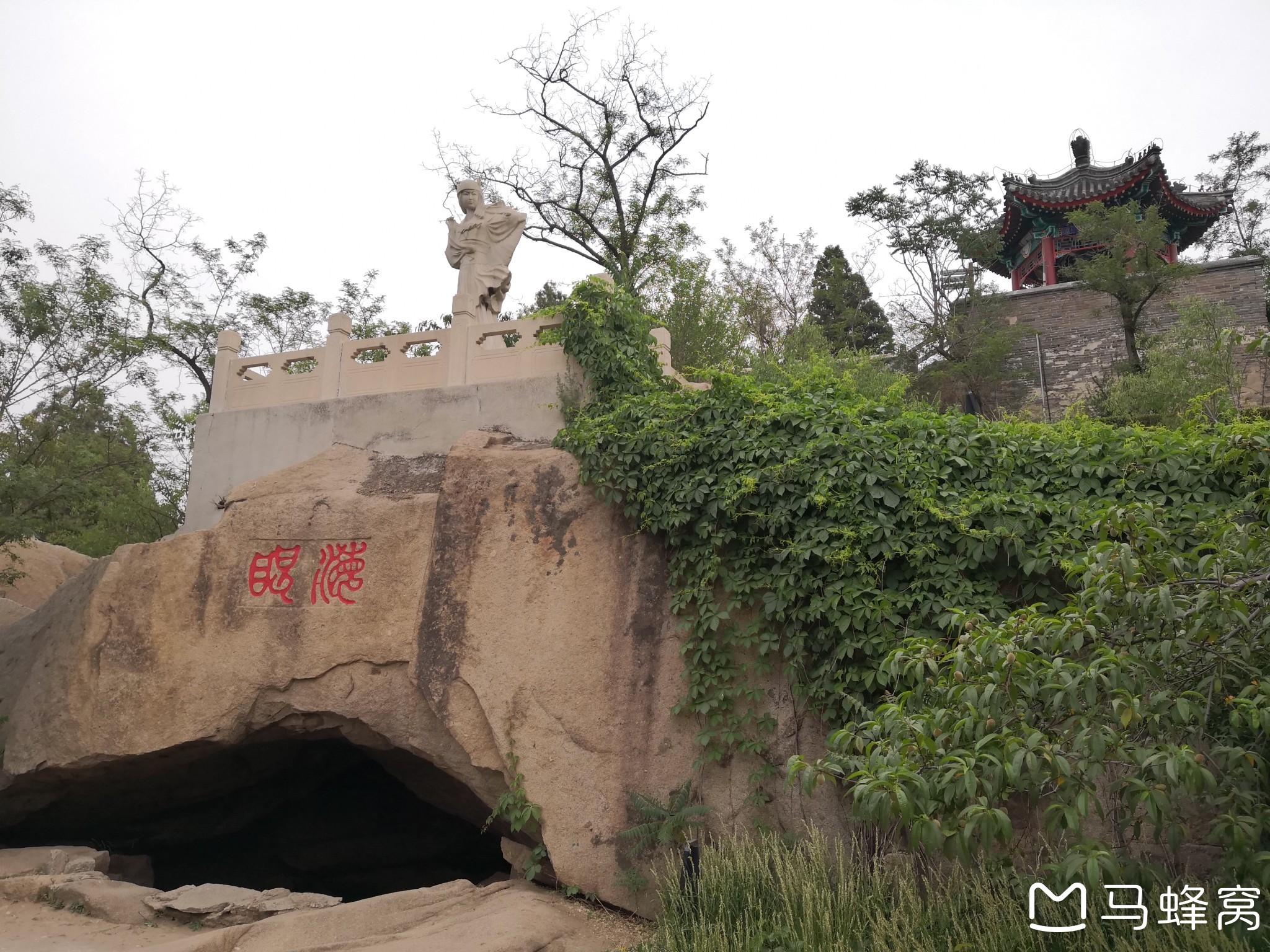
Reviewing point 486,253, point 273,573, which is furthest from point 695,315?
point 273,573

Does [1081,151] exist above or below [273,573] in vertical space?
above

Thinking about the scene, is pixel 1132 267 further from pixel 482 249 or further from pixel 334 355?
pixel 334 355

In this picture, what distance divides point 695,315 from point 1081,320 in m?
8.72

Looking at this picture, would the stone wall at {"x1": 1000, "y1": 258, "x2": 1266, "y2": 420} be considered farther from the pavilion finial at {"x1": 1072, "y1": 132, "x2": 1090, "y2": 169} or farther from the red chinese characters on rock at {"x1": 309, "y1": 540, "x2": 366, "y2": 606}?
the red chinese characters on rock at {"x1": 309, "y1": 540, "x2": 366, "y2": 606}

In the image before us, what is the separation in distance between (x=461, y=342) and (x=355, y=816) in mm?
5548

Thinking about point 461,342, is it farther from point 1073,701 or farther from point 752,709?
point 1073,701

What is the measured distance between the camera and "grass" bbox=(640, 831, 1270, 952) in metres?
3.73

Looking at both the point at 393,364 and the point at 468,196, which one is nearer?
the point at 393,364

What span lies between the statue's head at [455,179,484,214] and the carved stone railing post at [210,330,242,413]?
268 cm

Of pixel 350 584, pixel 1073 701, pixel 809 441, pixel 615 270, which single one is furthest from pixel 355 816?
pixel 1073 701

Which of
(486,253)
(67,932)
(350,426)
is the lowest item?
(67,932)

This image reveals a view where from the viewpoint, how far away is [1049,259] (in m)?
18.3

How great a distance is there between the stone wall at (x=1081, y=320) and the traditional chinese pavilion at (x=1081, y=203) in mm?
1059

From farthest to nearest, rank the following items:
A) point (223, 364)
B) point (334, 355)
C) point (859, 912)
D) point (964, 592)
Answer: point (223, 364)
point (334, 355)
point (964, 592)
point (859, 912)
